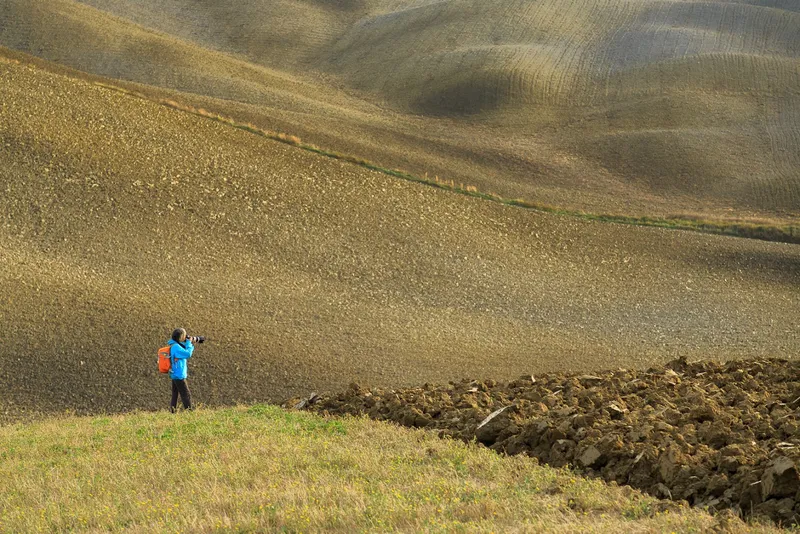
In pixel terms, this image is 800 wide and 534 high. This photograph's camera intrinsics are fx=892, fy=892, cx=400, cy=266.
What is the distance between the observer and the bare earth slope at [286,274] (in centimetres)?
1966

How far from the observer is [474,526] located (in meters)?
7.38

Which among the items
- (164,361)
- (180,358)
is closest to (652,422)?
(180,358)

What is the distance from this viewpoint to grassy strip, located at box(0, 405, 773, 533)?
780 centimetres

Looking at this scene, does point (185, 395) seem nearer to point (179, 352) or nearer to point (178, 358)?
point (178, 358)

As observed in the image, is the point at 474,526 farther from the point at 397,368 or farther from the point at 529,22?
the point at 529,22

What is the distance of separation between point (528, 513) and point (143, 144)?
2783cm

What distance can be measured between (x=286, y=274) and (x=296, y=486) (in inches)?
696

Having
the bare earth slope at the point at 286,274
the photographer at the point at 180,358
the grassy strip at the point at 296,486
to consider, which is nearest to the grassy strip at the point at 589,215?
the bare earth slope at the point at 286,274

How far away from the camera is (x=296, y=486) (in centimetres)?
912

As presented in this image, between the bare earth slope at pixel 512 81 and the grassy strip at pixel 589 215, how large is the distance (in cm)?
221

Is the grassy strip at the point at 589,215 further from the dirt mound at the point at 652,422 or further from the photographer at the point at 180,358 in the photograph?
the dirt mound at the point at 652,422

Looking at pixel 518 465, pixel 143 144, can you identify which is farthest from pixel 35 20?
pixel 518 465

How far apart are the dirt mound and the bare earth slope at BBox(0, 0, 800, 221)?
94.9ft

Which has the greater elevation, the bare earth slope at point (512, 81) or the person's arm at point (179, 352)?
the bare earth slope at point (512, 81)
